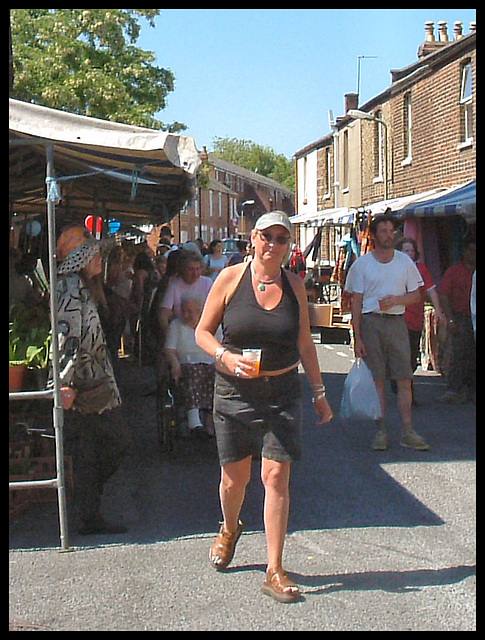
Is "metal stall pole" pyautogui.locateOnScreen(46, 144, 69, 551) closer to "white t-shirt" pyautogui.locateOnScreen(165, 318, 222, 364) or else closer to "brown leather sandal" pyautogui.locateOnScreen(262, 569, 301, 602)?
"brown leather sandal" pyautogui.locateOnScreen(262, 569, 301, 602)

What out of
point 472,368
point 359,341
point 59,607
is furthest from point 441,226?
point 59,607

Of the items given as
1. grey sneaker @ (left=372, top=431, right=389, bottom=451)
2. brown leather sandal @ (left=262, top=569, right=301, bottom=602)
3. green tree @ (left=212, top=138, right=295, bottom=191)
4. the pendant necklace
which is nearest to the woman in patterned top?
the pendant necklace

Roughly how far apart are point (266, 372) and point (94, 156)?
219 centimetres

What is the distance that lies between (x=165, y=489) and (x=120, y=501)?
0.40m

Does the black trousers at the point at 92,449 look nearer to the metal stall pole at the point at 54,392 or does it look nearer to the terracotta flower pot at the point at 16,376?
the metal stall pole at the point at 54,392

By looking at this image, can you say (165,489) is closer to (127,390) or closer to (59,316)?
(59,316)

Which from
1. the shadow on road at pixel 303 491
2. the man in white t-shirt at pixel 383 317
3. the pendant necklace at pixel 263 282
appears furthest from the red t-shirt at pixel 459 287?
the pendant necklace at pixel 263 282

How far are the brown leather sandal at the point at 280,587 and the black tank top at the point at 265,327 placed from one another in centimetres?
102

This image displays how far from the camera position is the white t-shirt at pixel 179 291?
7.29 meters

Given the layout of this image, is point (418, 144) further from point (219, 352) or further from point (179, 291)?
point (219, 352)

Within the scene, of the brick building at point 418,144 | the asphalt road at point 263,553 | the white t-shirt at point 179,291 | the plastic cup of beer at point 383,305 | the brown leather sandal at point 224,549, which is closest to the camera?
the asphalt road at point 263,553

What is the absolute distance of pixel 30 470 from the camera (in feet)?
18.6

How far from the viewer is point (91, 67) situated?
30578 mm

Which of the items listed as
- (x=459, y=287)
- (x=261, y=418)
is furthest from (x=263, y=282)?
(x=459, y=287)
